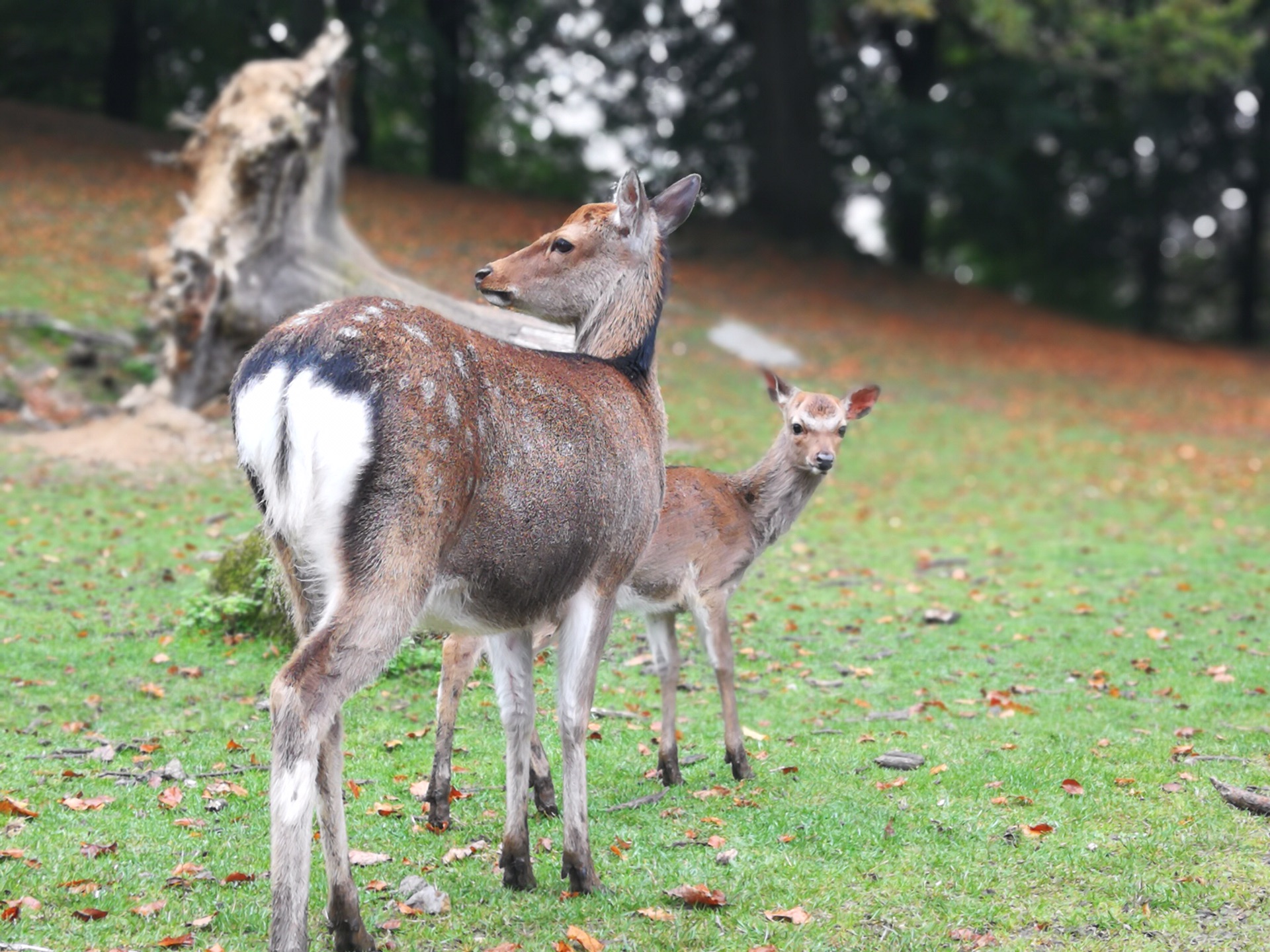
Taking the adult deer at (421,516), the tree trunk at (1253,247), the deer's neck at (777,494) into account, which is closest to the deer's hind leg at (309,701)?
the adult deer at (421,516)

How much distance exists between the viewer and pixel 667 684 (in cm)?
708

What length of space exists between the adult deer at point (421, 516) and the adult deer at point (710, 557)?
106 centimetres

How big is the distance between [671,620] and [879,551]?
6.00m

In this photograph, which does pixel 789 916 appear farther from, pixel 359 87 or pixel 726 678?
pixel 359 87

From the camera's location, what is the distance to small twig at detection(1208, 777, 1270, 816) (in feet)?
19.9

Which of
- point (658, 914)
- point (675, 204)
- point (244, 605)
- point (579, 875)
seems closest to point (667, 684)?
point (579, 875)

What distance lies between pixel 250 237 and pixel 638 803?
9.69m

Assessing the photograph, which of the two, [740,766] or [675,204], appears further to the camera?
[740,766]

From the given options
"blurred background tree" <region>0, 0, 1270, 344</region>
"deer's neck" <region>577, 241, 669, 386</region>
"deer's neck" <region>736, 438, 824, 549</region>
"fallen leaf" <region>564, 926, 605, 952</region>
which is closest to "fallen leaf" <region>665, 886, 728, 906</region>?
"fallen leaf" <region>564, 926, 605, 952</region>

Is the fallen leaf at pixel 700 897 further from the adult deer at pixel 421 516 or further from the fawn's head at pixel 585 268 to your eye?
the fawn's head at pixel 585 268

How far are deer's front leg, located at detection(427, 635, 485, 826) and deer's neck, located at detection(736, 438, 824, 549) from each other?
214cm

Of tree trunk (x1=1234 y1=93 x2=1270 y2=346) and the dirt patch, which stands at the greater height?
tree trunk (x1=1234 y1=93 x2=1270 y2=346)

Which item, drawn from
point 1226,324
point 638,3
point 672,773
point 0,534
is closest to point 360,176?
point 638,3

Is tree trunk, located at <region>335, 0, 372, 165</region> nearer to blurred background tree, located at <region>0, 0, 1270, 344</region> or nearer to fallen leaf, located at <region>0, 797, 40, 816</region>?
blurred background tree, located at <region>0, 0, 1270, 344</region>
